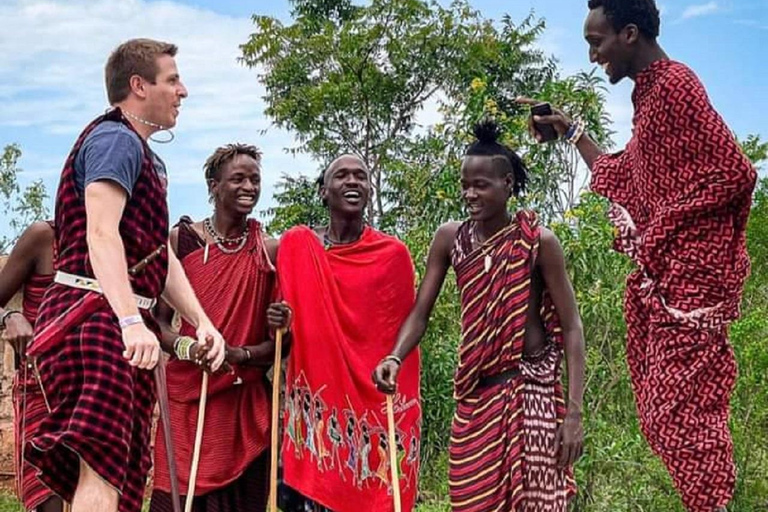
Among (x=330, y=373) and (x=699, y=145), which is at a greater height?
(x=699, y=145)

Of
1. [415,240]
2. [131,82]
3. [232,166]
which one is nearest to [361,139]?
[415,240]

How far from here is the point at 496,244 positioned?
4648 millimetres

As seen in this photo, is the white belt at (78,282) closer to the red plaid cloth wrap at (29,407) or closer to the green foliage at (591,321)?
the red plaid cloth wrap at (29,407)

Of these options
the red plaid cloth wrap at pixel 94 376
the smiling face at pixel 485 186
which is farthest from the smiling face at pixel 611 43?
Answer: the red plaid cloth wrap at pixel 94 376

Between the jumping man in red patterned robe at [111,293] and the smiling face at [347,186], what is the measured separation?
1.31m

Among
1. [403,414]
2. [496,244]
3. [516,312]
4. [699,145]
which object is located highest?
[699,145]

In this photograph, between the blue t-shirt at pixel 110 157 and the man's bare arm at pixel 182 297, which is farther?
the man's bare arm at pixel 182 297

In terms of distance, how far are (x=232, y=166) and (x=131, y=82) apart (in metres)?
1.34

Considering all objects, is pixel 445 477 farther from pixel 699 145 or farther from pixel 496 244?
pixel 699 145

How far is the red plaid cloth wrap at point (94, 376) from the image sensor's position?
3682mm

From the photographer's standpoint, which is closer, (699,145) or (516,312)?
(699,145)

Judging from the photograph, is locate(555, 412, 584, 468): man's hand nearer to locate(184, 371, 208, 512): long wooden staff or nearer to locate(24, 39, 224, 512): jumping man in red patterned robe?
locate(24, 39, 224, 512): jumping man in red patterned robe

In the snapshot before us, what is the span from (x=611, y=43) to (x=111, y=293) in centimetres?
203

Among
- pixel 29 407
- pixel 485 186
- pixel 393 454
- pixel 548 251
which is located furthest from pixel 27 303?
pixel 548 251
